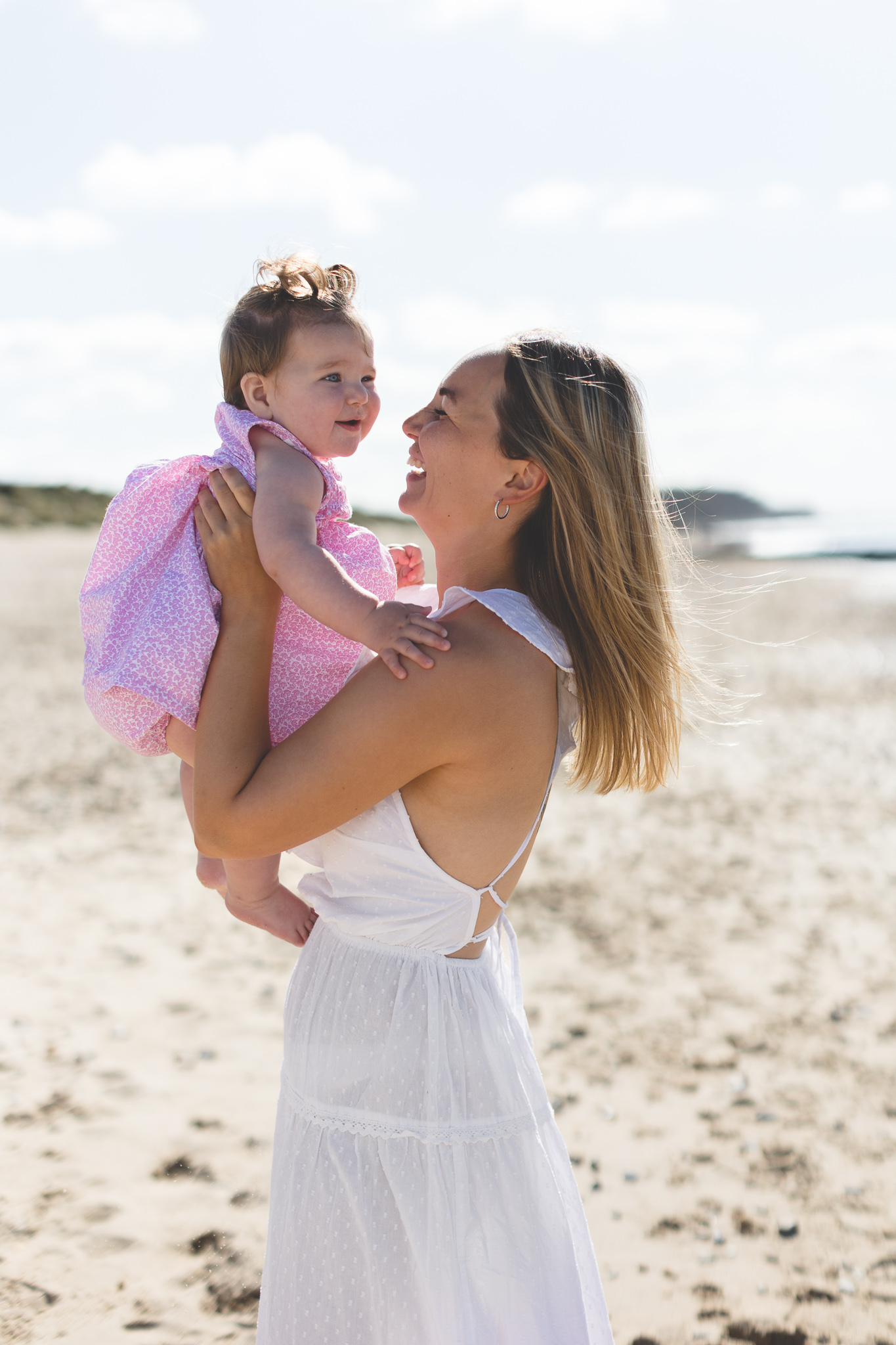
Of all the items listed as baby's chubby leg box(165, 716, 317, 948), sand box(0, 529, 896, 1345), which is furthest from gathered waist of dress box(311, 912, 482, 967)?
sand box(0, 529, 896, 1345)

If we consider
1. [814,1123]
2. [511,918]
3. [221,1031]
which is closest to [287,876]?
[511,918]

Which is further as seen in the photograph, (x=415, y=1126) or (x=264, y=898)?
(x=264, y=898)

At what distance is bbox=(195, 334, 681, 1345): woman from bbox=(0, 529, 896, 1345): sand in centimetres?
181

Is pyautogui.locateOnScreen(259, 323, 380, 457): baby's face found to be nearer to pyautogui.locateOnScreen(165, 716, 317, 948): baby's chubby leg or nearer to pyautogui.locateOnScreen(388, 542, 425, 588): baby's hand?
pyautogui.locateOnScreen(388, 542, 425, 588): baby's hand

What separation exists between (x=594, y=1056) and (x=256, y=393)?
3.81 meters

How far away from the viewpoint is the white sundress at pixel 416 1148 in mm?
1908

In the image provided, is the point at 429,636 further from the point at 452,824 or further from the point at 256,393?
the point at 256,393

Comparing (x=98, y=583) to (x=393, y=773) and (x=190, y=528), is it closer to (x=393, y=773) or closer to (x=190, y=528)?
(x=190, y=528)

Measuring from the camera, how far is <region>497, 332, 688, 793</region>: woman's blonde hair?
6.57ft

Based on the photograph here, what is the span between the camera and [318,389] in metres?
2.29

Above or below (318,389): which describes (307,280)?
above

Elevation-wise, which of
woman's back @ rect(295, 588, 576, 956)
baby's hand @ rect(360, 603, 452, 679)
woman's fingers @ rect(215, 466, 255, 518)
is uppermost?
woman's fingers @ rect(215, 466, 255, 518)

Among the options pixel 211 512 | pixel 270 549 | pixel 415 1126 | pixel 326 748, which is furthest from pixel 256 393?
pixel 415 1126

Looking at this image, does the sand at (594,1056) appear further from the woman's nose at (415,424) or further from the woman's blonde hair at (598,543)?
the woman's nose at (415,424)
